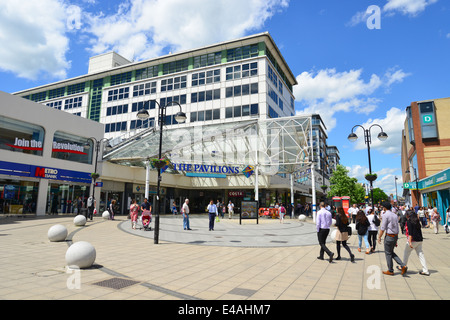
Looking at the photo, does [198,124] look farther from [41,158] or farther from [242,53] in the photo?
[41,158]

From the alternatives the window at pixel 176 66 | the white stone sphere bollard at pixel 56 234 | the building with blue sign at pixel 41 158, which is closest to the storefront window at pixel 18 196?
the building with blue sign at pixel 41 158

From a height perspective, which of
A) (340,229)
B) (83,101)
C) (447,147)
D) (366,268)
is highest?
(83,101)

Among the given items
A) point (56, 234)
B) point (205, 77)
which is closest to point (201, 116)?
point (205, 77)

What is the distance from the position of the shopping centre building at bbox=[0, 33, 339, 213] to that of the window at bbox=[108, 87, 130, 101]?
20 centimetres

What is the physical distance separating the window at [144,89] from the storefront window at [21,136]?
2530 cm

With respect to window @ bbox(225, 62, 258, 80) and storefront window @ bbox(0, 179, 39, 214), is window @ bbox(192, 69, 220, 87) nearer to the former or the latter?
window @ bbox(225, 62, 258, 80)

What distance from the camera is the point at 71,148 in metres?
27.8

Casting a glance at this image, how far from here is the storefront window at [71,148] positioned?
26578mm

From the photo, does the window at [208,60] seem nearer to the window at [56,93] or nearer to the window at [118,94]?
the window at [118,94]

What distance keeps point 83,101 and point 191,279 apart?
186 feet
